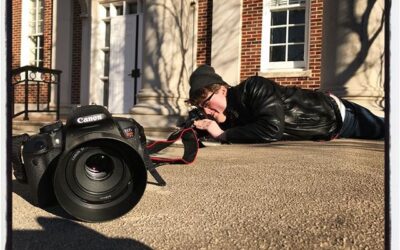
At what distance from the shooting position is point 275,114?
3.38 metres

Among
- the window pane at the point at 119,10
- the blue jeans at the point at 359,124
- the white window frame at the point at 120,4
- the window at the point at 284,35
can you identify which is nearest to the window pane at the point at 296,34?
the window at the point at 284,35

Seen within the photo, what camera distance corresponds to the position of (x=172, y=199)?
2.12m

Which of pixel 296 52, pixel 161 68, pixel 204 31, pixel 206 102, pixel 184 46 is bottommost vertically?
pixel 206 102

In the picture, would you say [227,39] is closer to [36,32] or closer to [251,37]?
[251,37]

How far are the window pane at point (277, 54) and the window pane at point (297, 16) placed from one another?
540 millimetres

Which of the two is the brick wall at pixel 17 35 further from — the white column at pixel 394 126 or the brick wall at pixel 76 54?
the white column at pixel 394 126

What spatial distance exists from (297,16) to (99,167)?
675 cm

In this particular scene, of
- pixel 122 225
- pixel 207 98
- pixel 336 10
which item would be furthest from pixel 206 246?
pixel 336 10

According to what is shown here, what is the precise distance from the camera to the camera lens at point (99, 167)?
176 centimetres

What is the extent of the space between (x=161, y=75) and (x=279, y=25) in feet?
8.23

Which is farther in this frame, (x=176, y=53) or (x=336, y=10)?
(x=176, y=53)

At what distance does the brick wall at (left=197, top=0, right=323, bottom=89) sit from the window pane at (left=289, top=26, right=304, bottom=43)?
0.32 m

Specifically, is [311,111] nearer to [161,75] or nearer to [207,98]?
[207,98]

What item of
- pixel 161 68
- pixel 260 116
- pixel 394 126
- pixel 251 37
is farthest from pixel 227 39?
pixel 394 126
